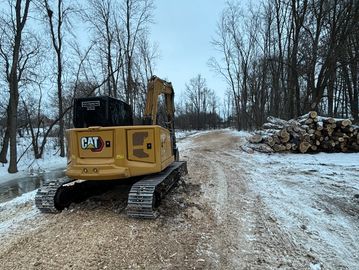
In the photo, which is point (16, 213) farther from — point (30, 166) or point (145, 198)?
point (30, 166)

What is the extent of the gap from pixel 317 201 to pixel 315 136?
8.58 meters

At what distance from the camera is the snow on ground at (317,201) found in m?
4.45

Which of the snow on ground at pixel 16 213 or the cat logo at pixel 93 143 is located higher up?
the cat logo at pixel 93 143

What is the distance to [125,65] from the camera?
27734mm

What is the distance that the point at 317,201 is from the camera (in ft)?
21.7

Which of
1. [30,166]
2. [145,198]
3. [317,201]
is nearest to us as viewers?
[145,198]

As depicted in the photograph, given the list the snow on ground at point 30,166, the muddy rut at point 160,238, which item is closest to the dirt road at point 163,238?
the muddy rut at point 160,238

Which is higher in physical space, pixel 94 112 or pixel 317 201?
pixel 94 112

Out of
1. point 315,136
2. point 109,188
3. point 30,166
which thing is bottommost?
point 30,166

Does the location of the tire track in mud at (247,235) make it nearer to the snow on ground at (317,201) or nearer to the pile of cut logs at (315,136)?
the snow on ground at (317,201)

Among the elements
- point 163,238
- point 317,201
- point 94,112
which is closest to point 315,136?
point 317,201

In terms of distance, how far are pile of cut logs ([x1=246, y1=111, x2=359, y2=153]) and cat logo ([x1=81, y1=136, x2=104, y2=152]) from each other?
35.5ft

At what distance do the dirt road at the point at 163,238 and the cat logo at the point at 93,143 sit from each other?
3.82ft

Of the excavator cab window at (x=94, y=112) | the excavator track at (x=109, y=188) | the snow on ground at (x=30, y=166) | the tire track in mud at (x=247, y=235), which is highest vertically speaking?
the excavator cab window at (x=94, y=112)
